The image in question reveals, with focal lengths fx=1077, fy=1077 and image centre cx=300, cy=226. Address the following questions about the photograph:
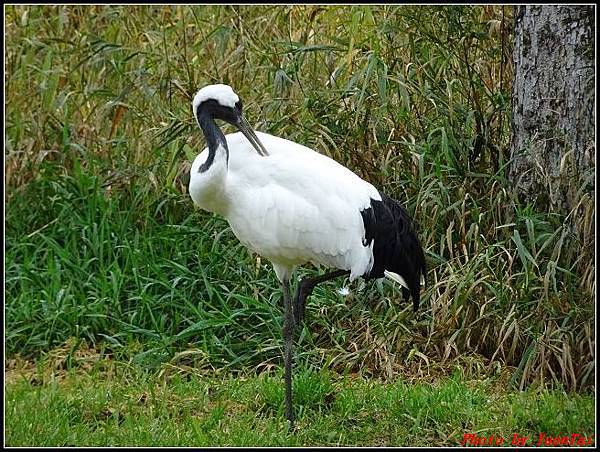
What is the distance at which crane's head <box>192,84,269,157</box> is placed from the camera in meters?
5.05

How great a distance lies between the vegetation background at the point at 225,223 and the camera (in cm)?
595

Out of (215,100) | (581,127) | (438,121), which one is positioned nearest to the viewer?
(215,100)

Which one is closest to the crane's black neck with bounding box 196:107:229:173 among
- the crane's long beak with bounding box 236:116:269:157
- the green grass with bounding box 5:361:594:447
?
the crane's long beak with bounding box 236:116:269:157

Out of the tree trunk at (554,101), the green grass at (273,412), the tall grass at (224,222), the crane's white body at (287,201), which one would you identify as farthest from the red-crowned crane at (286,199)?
the tree trunk at (554,101)

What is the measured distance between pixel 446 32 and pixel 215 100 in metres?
2.18

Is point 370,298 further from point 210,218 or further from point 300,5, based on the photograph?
point 300,5

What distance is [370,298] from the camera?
6344 millimetres

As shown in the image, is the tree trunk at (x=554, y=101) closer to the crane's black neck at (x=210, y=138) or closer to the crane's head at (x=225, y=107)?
the crane's head at (x=225, y=107)

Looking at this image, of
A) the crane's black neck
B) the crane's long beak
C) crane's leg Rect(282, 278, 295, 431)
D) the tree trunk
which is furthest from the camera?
the tree trunk

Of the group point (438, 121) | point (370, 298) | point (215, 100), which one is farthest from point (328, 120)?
point (215, 100)

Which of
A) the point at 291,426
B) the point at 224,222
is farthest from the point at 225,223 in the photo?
the point at 291,426

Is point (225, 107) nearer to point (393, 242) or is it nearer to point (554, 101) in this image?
point (393, 242)

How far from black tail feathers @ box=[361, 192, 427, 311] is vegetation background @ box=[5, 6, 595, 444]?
57cm

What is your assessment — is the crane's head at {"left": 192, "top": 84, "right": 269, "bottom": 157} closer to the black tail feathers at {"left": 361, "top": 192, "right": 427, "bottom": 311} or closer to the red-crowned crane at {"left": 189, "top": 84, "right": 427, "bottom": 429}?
the red-crowned crane at {"left": 189, "top": 84, "right": 427, "bottom": 429}
